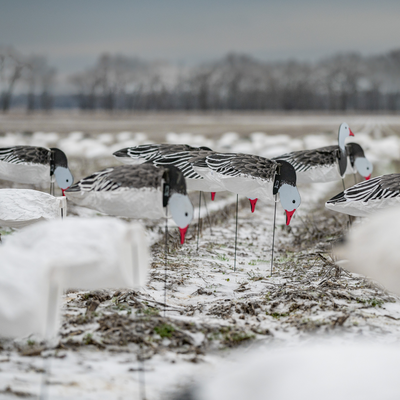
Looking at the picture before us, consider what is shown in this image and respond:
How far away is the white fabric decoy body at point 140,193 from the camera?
419cm

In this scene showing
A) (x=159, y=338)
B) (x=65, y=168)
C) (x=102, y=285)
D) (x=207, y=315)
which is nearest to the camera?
(x=102, y=285)

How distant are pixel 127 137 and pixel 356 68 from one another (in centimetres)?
5964

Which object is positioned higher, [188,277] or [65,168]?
[65,168]

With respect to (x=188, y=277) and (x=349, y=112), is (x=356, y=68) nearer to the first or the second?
(x=349, y=112)

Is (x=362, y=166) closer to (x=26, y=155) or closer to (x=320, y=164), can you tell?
(x=320, y=164)

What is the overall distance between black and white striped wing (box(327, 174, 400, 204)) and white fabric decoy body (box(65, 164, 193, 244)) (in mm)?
1619

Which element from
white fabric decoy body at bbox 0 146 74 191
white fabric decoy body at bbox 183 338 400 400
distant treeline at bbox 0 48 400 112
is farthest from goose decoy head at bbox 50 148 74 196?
distant treeline at bbox 0 48 400 112

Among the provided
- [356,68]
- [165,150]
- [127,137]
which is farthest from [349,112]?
[165,150]

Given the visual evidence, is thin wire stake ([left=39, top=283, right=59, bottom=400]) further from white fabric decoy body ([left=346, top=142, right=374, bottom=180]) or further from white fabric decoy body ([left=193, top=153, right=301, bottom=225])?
white fabric decoy body ([left=346, top=142, right=374, bottom=180])

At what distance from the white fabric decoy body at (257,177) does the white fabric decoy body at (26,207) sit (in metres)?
1.73

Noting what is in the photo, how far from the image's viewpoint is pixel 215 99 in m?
72.8

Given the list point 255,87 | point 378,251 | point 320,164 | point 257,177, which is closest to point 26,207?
point 257,177

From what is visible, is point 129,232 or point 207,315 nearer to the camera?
point 129,232

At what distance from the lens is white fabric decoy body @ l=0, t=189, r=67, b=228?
16.0 ft
